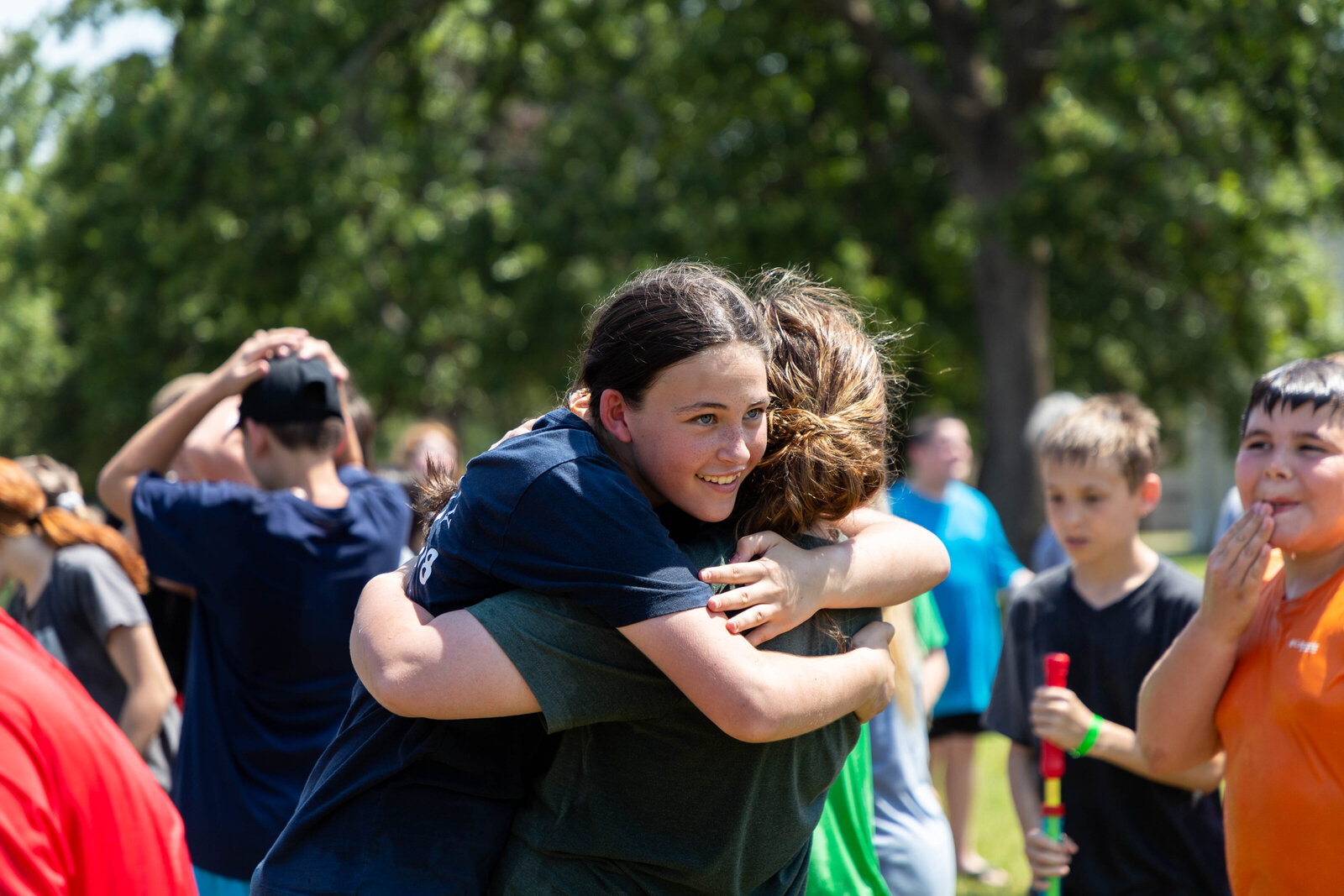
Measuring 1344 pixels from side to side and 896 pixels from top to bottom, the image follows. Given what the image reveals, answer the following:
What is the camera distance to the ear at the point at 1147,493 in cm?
386

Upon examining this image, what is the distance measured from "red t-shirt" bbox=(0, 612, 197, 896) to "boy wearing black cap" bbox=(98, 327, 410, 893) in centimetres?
161

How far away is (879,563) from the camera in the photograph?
2.20m

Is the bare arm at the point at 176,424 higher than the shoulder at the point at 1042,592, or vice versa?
the bare arm at the point at 176,424

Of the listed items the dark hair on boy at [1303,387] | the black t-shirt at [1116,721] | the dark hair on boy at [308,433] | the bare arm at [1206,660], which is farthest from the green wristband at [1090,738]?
the dark hair on boy at [308,433]

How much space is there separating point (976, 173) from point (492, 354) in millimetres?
6248

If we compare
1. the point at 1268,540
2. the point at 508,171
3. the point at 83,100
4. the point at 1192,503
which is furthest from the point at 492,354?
the point at 1192,503

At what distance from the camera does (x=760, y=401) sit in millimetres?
2004

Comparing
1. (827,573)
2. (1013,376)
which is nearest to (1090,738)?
(827,573)

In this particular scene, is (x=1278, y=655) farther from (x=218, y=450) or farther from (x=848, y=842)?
(x=218, y=450)

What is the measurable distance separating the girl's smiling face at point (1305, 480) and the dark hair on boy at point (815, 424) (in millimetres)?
934

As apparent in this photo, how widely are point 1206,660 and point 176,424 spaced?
268cm

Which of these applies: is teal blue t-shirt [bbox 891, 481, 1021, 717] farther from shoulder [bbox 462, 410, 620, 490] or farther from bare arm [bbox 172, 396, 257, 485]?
shoulder [bbox 462, 410, 620, 490]

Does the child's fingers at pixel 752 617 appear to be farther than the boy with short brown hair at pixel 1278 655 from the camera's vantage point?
No

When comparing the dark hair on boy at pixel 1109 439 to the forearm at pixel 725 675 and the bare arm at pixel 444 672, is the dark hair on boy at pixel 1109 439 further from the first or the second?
the bare arm at pixel 444 672
